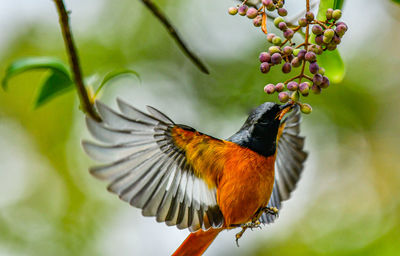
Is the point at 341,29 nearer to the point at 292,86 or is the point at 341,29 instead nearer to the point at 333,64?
the point at 292,86

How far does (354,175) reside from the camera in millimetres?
7344

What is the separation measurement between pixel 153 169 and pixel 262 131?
0.66 meters

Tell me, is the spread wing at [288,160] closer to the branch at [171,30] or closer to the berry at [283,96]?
the branch at [171,30]

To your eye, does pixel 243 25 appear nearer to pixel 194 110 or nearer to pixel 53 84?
pixel 194 110

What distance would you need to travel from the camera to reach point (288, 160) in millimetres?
3076

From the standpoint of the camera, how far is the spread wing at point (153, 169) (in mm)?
1945

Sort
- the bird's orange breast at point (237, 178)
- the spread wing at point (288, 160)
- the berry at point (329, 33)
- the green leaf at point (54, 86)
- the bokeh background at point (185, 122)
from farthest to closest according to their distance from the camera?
the bokeh background at point (185, 122)
the spread wing at point (288, 160)
the bird's orange breast at point (237, 178)
the green leaf at point (54, 86)
the berry at point (329, 33)

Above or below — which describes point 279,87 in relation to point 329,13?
below

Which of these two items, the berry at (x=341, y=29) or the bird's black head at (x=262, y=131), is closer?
the berry at (x=341, y=29)

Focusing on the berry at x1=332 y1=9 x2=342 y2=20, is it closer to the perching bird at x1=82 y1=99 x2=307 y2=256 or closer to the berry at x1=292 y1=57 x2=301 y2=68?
the berry at x1=292 y1=57 x2=301 y2=68

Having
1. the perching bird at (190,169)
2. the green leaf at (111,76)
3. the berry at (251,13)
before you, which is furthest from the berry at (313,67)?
the green leaf at (111,76)

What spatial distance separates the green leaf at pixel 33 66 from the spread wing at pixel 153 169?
229mm

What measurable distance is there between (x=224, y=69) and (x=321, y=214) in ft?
7.79

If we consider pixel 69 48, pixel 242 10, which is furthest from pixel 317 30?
pixel 69 48
